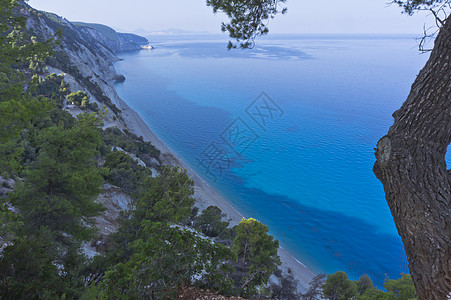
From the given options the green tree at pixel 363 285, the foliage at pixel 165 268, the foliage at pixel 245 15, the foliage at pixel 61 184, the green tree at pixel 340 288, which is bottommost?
the foliage at pixel 61 184

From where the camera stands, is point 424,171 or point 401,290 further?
point 401,290

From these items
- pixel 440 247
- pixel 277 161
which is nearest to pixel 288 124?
pixel 277 161

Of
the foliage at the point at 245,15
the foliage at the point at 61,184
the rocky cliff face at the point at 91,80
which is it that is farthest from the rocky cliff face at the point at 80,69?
the foliage at the point at 245,15

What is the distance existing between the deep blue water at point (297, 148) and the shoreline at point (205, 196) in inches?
47.2

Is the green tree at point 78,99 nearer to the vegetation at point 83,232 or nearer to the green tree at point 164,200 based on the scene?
the vegetation at point 83,232

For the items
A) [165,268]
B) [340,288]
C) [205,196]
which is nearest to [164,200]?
[165,268]

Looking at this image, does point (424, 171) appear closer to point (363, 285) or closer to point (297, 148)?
point (363, 285)

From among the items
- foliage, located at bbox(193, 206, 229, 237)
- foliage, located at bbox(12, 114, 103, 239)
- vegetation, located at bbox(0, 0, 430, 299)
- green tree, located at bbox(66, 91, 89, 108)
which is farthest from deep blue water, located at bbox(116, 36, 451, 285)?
green tree, located at bbox(66, 91, 89, 108)

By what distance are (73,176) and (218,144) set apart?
104ft

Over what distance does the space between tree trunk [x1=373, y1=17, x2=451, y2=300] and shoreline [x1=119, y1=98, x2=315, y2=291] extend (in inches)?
621

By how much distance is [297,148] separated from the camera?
39000 mm

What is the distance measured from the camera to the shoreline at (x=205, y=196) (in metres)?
18.2

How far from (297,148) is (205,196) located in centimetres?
1931

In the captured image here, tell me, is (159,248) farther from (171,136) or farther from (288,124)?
(288,124)
